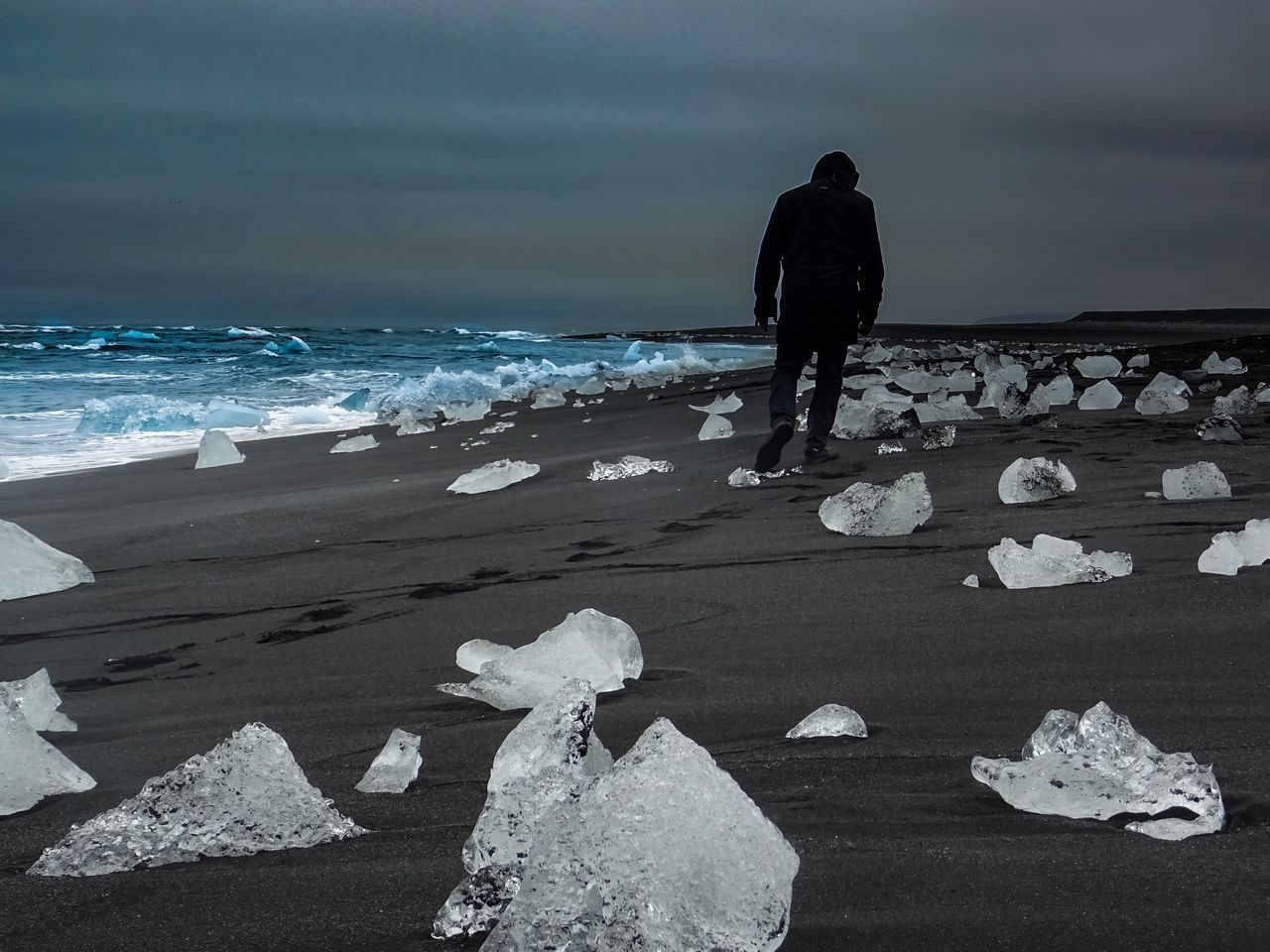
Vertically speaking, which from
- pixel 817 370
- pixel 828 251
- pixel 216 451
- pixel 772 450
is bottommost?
pixel 216 451

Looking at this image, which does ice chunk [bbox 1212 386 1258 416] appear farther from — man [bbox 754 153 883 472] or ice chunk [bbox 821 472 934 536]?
ice chunk [bbox 821 472 934 536]

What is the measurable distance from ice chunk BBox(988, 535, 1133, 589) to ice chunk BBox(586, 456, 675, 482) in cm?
218

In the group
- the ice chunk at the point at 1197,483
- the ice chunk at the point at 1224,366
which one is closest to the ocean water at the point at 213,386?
the ice chunk at the point at 1197,483

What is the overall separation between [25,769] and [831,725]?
1225 millimetres

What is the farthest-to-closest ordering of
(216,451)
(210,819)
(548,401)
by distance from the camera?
1. (548,401)
2. (216,451)
3. (210,819)

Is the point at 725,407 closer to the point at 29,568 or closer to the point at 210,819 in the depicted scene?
the point at 29,568

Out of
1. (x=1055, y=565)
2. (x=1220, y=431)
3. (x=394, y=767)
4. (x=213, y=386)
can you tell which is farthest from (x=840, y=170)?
(x=213, y=386)

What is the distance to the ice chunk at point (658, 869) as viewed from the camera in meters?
0.99

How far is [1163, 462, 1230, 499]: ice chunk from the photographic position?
10.1 feet

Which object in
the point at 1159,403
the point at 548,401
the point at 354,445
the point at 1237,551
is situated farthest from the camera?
the point at 548,401

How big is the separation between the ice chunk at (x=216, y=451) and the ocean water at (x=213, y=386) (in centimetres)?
101

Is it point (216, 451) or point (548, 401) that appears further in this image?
point (548, 401)

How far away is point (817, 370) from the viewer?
16.2 ft

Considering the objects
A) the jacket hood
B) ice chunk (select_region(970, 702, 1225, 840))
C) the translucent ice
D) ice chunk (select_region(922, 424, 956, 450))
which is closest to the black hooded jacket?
the jacket hood
